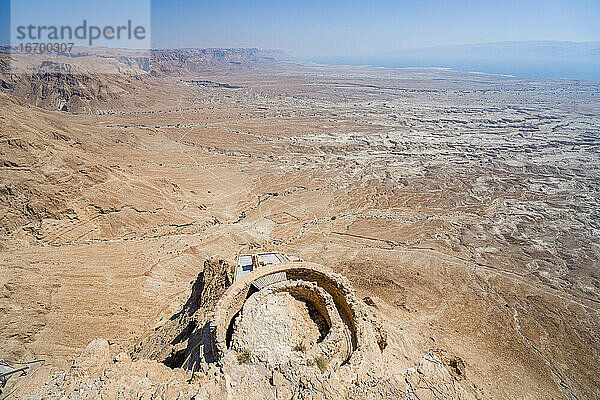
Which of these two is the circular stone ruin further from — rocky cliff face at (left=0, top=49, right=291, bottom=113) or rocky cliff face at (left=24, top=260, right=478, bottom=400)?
rocky cliff face at (left=0, top=49, right=291, bottom=113)

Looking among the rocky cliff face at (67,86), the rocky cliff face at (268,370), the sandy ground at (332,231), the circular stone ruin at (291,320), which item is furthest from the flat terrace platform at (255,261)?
the rocky cliff face at (67,86)

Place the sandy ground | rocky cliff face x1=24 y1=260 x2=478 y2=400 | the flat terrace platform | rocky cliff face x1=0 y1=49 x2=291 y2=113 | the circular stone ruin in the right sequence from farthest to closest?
rocky cliff face x1=0 y1=49 x2=291 y2=113 < the flat terrace platform < the sandy ground < the circular stone ruin < rocky cliff face x1=24 y1=260 x2=478 y2=400

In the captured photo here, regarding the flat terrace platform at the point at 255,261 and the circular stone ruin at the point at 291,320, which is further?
the flat terrace platform at the point at 255,261

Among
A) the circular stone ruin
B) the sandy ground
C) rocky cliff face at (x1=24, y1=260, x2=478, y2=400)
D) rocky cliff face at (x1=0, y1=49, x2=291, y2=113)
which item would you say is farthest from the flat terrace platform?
rocky cliff face at (x1=0, y1=49, x2=291, y2=113)

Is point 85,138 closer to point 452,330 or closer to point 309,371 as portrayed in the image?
point 309,371

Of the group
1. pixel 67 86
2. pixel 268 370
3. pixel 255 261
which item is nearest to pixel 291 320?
pixel 268 370

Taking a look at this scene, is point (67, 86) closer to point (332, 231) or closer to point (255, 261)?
point (332, 231)

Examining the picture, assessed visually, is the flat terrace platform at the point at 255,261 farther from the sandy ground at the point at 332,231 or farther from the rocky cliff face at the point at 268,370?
the rocky cliff face at the point at 268,370

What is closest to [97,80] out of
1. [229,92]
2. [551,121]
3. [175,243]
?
[229,92]
